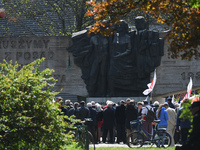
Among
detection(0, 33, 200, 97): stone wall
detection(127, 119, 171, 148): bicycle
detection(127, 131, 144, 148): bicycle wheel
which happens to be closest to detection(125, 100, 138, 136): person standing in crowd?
detection(127, 119, 171, 148): bicycle

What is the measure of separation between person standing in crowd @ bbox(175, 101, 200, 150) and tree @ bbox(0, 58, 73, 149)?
355 centimetres

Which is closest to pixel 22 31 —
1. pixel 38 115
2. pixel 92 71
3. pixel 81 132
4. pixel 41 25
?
pixel 41 25

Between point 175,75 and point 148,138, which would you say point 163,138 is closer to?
point 148,138

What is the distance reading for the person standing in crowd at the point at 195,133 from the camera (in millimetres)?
7621

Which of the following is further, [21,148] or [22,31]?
[22,31]

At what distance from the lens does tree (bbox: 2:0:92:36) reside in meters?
36.3

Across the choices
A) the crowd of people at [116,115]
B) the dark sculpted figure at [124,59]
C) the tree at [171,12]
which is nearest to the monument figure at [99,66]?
the dark sculpted figure at [124,59]

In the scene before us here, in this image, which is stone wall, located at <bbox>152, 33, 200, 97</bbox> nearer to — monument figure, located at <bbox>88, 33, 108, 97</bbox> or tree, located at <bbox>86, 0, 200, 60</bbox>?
monument figure, located at <bbox>88, 33, 108, 97</bbox>

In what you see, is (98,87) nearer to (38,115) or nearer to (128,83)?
(128,83)

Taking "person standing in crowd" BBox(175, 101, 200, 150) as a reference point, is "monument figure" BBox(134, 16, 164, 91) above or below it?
below

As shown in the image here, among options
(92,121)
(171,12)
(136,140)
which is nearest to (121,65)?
(92,121)

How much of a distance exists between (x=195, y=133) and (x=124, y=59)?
1819 cm

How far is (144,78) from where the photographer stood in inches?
1031

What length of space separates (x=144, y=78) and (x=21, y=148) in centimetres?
1591
